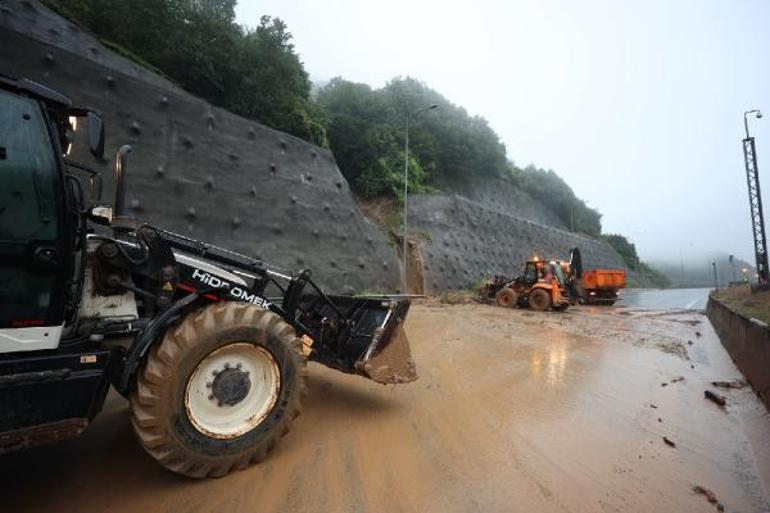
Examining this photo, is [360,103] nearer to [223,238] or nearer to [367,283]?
[367,283]

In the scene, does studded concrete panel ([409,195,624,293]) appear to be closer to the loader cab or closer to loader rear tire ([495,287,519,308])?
loader rear tire ([495,287,519,308])

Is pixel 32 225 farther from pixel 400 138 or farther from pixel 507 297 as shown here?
pixel 400 138

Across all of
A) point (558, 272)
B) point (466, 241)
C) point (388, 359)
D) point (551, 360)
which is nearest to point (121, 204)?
point (388, 359)

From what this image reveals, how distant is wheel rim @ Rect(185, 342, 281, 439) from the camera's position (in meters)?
2.98

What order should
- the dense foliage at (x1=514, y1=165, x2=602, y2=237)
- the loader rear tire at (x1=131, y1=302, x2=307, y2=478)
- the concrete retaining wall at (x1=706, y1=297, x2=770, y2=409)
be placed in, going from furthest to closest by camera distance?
the dense foliage at (x1=514, y1=165, x2=602, y2=237) < the concrete retaining wall at (x1=706, y1=297, x2=770, y2=409) < the loader rear tire at (x1=131, y1=302, x2=307, y2=478)

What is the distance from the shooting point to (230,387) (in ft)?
10.2

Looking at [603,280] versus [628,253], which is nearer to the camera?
[603,280]

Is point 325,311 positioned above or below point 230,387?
above

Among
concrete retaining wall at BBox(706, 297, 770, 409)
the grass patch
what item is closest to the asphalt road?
the grass patch

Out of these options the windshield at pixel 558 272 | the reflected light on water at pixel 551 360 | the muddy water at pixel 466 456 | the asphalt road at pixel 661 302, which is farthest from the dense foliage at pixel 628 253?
the muddy water at pixel 466 456

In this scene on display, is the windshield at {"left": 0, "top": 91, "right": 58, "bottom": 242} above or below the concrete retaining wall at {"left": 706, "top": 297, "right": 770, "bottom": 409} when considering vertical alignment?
above

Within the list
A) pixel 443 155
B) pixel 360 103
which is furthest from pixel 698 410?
pixel 443 155

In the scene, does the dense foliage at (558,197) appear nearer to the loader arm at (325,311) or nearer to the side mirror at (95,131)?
the loader arm at (325,311)

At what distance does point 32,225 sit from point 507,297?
55.7 feet
